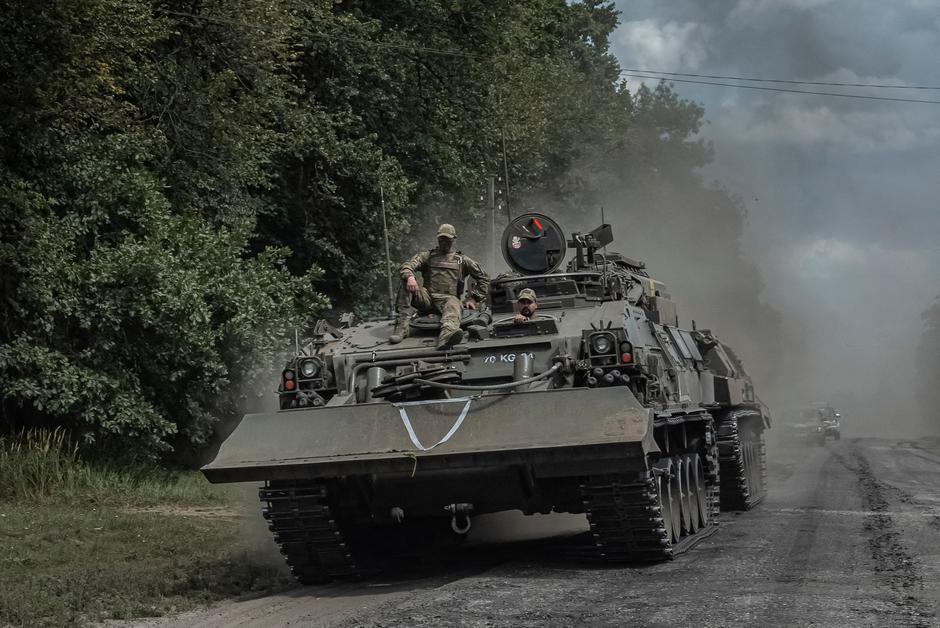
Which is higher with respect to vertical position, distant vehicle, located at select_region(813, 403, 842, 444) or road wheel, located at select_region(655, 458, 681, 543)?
road wheel, located at select_region(655, 458, 681, 543)

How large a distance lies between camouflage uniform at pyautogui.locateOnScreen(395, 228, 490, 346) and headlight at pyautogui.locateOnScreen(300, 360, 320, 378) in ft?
3.64

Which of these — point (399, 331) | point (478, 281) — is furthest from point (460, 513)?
point (478, 281)

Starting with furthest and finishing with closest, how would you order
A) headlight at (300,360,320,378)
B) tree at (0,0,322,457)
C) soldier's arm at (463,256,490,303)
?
tree at (0,0,322,457)
soldier's arm at (463,256,490,303)
headlight at (300,360,320,378)

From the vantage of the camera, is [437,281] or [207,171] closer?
[437,281]

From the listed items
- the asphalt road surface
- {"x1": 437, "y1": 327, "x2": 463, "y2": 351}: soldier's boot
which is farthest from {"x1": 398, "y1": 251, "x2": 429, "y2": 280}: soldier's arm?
the asphalt road surface

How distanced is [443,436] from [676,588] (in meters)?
2.01

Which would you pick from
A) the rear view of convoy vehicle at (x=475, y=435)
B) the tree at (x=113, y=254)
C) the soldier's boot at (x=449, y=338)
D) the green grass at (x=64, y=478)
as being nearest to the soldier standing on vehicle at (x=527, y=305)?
the rear view of convoy vehicle at (x=475, y=435)

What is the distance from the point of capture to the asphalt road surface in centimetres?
814

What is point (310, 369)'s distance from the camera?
37.8 feet

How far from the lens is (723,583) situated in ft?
31.3

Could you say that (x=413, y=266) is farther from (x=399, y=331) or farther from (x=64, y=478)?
(x=64, y=478)

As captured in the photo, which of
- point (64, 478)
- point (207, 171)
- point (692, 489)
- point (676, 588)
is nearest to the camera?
point (676, 588)

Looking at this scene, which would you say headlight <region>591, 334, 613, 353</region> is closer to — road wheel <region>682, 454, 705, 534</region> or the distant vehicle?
road wheel <region>682, 454, 705, 534</region>

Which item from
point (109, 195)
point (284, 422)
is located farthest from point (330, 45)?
point (284, 422)
